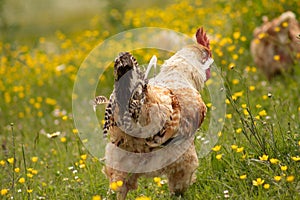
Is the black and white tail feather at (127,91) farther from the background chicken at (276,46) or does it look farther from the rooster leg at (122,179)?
the background chicken at (276,46)

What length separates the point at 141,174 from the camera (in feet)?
12.5

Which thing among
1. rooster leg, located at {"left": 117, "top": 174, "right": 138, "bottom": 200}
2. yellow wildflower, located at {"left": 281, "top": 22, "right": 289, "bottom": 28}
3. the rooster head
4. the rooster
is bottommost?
rooster leg, located at {"left": 117, "top": 174, "right": 138, "bottom": 200}

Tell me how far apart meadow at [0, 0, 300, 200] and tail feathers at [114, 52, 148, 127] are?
0.56m

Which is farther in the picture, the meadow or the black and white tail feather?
the meadow

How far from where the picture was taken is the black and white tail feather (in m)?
3.23

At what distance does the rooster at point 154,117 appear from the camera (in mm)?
3301

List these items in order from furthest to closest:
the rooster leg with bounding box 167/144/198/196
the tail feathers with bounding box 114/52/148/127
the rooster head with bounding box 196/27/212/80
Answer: the rooster head with bounding box 196/27/212/80, the rooster leg with bounding box 167/144/198/196, the tail feathers with bounding box 114/52/148/127

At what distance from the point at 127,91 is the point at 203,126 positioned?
2101 millimetres

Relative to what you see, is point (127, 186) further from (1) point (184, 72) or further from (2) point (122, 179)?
(1) point (184, 72)

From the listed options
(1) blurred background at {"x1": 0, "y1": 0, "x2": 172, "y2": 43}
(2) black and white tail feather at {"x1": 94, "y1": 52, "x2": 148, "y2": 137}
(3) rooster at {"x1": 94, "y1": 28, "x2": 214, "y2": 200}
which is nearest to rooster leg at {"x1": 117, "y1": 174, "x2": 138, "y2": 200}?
(3) rooster at {"x1": 94, "y1": 28, "x2": 214, "y2": 200}

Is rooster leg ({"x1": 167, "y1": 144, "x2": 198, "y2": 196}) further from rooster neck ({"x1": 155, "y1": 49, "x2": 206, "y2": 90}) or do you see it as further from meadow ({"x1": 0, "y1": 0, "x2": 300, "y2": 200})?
rooster neck ({"x1": 155, "y1": 49, "x2": 206, "y2": 90})

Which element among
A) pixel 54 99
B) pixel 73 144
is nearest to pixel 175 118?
pixel 73 144

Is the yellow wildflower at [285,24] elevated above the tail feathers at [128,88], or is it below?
above

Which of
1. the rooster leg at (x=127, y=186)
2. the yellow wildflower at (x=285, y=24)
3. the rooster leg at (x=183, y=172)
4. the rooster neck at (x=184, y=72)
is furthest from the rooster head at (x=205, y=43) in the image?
the yellow wildflower at (x=285, y=24)
